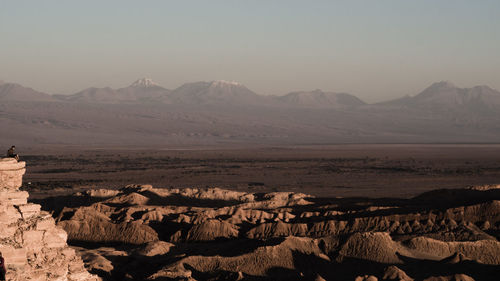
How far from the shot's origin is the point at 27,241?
60.4 ft

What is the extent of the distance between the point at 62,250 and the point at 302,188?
58664 mm

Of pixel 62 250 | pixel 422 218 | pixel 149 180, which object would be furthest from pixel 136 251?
pixel 149 180

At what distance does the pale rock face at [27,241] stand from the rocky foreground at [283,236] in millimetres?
10508

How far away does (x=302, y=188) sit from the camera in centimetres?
7706

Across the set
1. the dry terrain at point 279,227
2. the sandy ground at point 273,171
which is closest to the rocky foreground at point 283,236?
the dry terrain at point 279,227

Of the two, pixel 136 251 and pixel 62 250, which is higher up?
pixel 62 250

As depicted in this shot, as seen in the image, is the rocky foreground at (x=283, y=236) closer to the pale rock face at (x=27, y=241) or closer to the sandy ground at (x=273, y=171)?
the pale rock face at (x=27, y=241)

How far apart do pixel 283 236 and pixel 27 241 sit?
23.0 m

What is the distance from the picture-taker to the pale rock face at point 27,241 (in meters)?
18.0

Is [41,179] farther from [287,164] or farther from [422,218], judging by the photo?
[422,218]

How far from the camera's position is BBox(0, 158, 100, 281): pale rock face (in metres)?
18.0

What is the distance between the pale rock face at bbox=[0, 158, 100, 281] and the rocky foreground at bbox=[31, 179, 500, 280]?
414 inches

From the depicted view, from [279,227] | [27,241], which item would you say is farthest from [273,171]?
[27,241]

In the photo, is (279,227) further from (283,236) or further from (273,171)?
(273,171)
